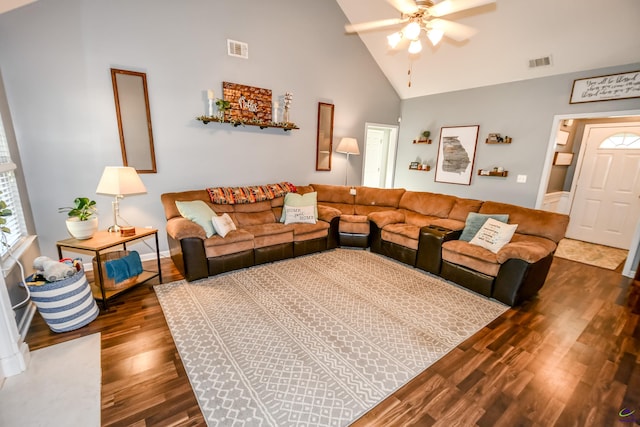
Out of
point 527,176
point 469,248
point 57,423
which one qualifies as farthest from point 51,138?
point 527,176

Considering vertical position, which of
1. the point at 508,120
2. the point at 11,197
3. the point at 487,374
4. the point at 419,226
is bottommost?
the point at 487,374

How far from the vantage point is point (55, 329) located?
219 cm

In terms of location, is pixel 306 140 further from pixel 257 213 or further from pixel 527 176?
pixel 527 176

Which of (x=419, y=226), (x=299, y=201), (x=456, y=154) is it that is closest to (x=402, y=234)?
(x=419, y=226)

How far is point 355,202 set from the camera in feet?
16.0

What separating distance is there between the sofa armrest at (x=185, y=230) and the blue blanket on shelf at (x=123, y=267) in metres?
0.44

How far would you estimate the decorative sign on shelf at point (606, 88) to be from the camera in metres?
3.34

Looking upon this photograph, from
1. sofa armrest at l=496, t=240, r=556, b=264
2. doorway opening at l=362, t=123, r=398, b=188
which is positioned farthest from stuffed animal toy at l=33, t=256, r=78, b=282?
doorway opening at l=362, t=123, r=398, b=188

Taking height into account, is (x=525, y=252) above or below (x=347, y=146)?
below

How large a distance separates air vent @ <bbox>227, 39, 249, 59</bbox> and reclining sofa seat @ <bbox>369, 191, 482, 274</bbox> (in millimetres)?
2952

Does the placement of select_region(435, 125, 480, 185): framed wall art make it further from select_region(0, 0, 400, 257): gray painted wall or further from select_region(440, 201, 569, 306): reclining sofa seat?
select_region(0, 0, 400, 257): gray painted wall

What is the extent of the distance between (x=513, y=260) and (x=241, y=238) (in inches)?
115

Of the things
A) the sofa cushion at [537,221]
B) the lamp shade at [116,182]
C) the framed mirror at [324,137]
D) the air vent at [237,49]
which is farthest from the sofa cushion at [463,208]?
the lamp shade at [116,182]

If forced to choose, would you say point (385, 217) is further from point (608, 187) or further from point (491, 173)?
point (608, 187)
